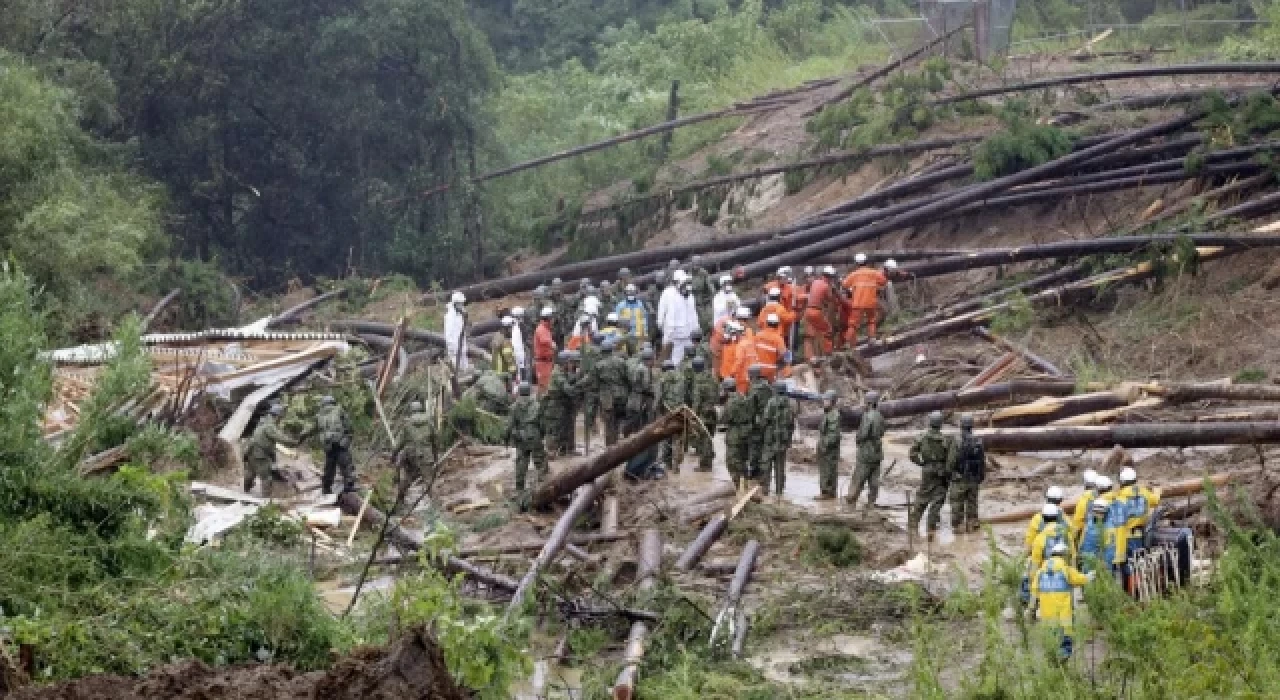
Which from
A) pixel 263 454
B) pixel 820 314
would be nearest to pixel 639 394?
pixel 263 454

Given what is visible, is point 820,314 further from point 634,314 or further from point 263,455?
point 263,455

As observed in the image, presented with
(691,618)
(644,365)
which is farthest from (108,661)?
(644,365)

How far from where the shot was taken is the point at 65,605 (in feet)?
45.4

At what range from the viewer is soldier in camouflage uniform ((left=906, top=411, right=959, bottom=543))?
61.9ft

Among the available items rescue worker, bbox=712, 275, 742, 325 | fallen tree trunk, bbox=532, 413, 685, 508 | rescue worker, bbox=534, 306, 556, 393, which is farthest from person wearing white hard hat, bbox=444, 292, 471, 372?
fallen tree trunk, bbox=532, 413, 685, 508

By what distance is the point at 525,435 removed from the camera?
20.8 m

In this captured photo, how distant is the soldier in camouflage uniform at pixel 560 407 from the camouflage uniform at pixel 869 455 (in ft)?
11.9

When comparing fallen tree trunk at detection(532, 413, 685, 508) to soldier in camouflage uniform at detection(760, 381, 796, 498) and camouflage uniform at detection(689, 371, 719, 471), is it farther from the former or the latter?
camouflage uniform at detection(689, 371, 719, 471)

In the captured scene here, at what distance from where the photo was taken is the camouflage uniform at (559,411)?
2198 cm

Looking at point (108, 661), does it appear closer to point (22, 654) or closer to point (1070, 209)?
point (22, 654)

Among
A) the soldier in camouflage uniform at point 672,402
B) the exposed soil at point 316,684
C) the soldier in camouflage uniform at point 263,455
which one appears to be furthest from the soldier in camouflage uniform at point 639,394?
the exposed soil at point 316,684

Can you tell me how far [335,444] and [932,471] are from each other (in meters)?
6.56

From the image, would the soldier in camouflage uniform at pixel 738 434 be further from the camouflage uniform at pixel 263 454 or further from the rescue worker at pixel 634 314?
the camouflage uniform at pixel 263 454

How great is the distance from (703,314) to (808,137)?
11.6 meters
